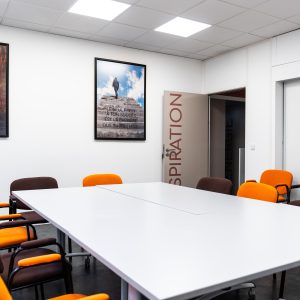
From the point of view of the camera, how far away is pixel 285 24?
14.4 ft

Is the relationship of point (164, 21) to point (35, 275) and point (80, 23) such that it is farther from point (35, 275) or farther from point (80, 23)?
point (35, 275)

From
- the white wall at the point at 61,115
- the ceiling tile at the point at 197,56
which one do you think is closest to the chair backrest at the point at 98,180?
the white wall at the point at 61,115

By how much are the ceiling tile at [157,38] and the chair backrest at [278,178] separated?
2.46 m

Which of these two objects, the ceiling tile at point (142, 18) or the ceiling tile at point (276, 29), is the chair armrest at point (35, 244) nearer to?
the ceiling tile at point (142, 18)

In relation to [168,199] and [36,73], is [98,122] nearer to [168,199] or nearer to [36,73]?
[36,73]

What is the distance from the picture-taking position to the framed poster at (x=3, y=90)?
14.7 feet

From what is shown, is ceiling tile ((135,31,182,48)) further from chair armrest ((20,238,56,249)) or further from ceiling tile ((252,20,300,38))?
chair armrest ((20,238,56,249))

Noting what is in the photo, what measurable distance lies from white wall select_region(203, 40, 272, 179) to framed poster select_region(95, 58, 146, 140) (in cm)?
158

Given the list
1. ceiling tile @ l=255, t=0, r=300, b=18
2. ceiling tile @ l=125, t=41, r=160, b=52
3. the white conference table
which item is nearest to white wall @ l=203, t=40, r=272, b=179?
ceiling tile @ l=255, t=0, r=300, b=18

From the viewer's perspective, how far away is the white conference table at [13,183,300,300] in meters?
1.08

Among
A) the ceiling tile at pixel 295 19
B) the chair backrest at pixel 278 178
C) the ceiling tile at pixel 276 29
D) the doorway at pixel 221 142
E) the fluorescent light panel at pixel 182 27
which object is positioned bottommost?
the chair backrest at pixel 278 178

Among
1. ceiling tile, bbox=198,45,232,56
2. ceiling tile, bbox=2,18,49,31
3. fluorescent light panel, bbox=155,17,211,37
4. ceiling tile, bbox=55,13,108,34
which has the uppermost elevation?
fluorescent light panel, bbox=155,17,211,37

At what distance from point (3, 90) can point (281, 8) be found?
12.2ft

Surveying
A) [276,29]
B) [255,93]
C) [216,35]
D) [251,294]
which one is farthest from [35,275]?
[255,93]
